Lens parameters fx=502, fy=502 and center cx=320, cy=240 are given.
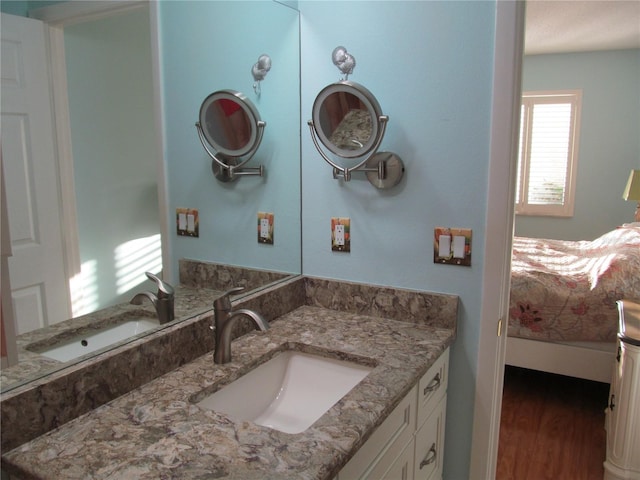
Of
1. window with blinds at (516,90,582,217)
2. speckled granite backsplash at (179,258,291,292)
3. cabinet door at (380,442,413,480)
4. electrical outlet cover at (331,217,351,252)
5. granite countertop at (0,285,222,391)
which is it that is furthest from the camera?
window with blinds at (516,90,582,217)

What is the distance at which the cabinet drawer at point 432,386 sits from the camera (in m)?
1.47

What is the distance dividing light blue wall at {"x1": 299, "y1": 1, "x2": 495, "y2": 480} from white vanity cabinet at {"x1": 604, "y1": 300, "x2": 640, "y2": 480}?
2.96 ft

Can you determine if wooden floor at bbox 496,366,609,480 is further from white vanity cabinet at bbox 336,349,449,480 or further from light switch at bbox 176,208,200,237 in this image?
light switch at bbox 176,208,200,237

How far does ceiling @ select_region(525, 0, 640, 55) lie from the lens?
3629mm

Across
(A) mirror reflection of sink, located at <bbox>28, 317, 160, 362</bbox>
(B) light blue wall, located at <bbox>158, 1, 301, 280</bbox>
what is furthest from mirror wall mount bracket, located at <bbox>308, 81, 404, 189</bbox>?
(A) mirror reflection of sink, located at <bbox>28, 317, 160, 362</bbox>

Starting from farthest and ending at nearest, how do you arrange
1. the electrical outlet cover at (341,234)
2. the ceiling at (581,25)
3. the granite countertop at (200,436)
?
the ceiling at (581,25)
the electrical outlet cover at (341,234)
the granite countertop at (200,436)

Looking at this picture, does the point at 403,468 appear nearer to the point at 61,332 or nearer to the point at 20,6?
the point at 61,332

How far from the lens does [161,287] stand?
1.39 m

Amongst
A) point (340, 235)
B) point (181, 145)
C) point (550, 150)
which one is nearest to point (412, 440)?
point (340, 235)

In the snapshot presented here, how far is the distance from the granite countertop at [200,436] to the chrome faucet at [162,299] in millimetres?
149

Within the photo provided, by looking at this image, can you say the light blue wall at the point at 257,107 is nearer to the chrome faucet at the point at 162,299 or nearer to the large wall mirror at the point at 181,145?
the large wall mirror at the point at 181,145

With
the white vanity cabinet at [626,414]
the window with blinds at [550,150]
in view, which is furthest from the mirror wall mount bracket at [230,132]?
the window with blinds at [550,150]

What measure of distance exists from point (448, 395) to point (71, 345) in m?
1.21

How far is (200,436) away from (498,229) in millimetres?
1071
